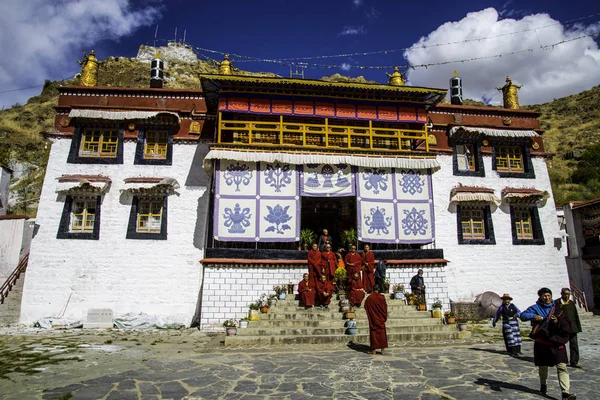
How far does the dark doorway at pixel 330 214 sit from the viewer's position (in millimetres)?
16000

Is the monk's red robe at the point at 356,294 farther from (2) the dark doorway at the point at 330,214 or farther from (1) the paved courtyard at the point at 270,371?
(2) the dark doorway at the point at 330,214

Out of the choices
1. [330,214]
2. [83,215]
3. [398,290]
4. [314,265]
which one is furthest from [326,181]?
[83,215]

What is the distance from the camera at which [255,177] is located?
43.7 ft

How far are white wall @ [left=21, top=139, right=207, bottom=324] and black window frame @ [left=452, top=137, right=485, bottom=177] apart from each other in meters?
10.3

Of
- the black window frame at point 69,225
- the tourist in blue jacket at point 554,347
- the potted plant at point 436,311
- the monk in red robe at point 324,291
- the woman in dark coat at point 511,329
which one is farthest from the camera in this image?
the black window frame at point 69,225

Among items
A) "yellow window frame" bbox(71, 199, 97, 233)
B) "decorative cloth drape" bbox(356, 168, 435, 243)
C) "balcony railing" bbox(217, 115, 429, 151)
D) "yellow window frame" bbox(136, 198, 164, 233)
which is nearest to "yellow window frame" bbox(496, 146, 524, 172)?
"balcony railing" bbox(217, 115, 429, 151)

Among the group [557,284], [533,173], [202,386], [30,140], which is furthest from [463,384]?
[30,140]

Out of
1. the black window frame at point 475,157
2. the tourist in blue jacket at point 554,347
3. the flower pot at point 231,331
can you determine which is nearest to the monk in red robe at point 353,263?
the flower pot at point 231,331

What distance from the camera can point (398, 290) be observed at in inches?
476

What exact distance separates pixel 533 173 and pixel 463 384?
13153 millimetres

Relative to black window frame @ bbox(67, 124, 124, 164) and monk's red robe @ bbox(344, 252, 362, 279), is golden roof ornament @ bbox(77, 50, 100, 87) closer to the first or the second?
black window frame @ bbox(67, 124, 124, 164)

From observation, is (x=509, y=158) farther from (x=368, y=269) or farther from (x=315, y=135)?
(x=368, y=269)

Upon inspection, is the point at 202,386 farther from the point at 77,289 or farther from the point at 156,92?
the point at 156,92

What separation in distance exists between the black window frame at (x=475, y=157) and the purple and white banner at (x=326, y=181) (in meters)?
5.06
